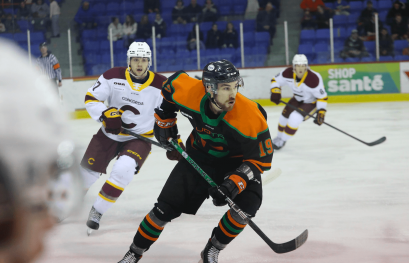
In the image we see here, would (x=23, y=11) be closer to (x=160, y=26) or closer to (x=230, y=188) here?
(x=160, y=26)

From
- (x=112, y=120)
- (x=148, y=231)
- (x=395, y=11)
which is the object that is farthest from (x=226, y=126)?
(x=395, y=11)

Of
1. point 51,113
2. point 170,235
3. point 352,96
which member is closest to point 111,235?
point 170,235

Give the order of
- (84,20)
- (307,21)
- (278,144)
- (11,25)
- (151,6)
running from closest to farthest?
(278,144), (11,25), (84,20), (307,21), (151,6)

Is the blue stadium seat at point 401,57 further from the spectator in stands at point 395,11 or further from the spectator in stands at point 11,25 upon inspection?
the spectator in stands at point 11,25

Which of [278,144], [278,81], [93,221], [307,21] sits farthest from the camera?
[307,21]

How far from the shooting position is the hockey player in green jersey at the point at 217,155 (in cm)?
196

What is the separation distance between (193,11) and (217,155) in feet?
27.3

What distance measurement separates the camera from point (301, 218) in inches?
114

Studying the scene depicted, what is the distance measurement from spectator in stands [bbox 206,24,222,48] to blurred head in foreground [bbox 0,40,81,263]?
29.4 ft

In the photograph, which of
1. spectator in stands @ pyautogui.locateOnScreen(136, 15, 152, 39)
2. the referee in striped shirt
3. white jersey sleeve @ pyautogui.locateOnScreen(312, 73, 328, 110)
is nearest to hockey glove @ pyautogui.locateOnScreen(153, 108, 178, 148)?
white jersey sleeve @ pyautogui.locateOnScreen(312, 73, 328, 110)

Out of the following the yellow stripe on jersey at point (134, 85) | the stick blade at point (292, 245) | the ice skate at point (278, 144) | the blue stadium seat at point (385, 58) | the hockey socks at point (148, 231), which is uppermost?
the yellow stripe on jersey at point (134, 85)

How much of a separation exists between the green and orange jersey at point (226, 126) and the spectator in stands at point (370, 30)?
8.09m

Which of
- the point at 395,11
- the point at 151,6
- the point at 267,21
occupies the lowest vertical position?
the point at 267,21

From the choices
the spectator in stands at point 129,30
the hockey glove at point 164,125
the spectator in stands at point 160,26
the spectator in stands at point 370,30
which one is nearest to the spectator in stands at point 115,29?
the spectator in stands at point 129,30
